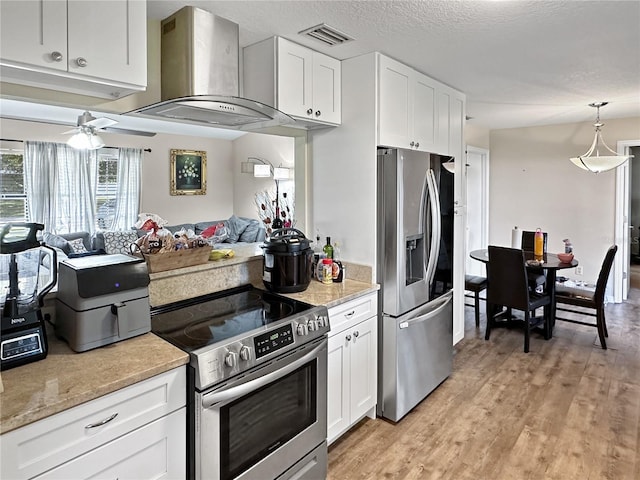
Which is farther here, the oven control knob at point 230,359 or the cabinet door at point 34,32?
the oven control knob at point 230,359

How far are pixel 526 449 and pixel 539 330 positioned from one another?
2217mm

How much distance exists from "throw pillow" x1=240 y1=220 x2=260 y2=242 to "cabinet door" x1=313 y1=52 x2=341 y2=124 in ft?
4.76

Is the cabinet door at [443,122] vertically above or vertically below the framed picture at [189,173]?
above

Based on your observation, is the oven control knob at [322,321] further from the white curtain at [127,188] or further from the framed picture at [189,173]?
the white curtain at [127,188]

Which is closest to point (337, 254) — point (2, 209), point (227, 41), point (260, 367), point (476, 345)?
point (260, 367)

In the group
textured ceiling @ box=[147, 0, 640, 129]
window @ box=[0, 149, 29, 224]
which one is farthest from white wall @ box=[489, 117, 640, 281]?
window @ box=[0, 149, 29, 224]

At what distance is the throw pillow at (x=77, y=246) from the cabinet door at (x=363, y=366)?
347cm

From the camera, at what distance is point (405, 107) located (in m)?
2.76

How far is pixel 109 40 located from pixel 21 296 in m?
1.00

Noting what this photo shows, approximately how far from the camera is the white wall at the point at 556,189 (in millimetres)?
5301

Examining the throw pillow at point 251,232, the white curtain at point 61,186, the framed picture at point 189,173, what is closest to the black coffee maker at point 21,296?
the throw pillow at point 251,232

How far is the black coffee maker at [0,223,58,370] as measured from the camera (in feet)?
4.58

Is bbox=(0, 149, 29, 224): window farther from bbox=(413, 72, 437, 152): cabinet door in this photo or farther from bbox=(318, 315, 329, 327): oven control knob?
bbox=(413, 72, 437, 152): cabinet door

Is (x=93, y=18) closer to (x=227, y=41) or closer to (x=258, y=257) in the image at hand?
(x=227, y=41)
